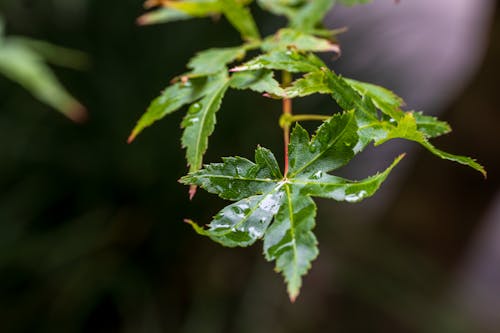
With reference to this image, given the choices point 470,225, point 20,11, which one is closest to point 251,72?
point 470,225

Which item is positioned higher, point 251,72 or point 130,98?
point 251,72

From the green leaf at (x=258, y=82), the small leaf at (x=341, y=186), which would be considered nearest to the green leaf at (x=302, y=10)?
the green leaf at (x=258, y=82)

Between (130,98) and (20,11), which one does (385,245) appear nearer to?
(130,98)

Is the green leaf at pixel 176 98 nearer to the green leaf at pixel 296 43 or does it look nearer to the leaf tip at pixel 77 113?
the green leaf at pixel 296 43

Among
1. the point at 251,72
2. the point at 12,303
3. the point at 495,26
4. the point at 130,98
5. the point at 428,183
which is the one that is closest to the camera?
the point at 251,72

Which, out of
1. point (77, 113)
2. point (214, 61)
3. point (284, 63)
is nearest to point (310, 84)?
point (284, 63)

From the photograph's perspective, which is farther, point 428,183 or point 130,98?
point 130,98

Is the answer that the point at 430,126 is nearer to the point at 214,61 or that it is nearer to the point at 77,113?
the point at 214,61
